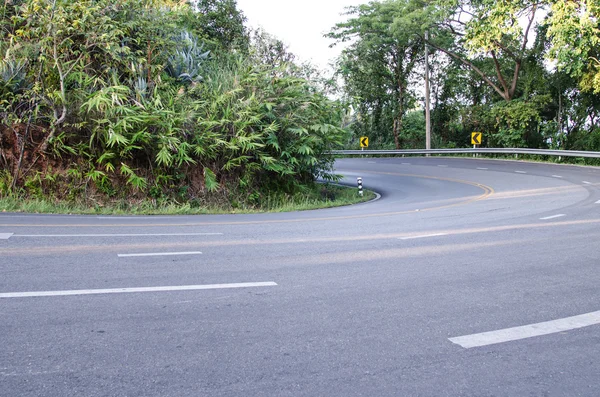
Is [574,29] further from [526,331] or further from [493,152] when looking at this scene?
[526,331]

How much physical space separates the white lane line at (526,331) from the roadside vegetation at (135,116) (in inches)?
540

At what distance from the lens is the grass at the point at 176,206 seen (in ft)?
51.5

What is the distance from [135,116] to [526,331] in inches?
564

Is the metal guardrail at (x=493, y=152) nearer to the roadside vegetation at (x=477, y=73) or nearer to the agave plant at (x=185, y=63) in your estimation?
the roadside vegetation at (x=477, y=73)

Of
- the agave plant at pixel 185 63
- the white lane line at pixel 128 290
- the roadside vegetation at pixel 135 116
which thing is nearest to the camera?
the white lane line at pixel 128 290

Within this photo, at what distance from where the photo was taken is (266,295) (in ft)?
19.5

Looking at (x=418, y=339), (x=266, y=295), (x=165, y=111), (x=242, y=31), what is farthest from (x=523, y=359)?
(x=242, y=31)

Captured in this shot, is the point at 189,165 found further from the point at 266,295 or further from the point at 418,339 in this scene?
the point at 418,339

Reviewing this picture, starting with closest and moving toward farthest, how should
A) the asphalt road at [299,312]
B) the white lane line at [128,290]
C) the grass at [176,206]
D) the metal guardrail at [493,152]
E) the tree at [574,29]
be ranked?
1. the asphalt road at [299,312]
2. the white lane line at [128,290]
3. the grass at [176,206]
4. the tree at [574,29]
5. the metal guardrail at [493,152]

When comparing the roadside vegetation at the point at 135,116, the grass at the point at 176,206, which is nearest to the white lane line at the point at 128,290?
the grass at the point at 176,206

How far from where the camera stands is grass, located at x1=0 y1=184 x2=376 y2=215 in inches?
618

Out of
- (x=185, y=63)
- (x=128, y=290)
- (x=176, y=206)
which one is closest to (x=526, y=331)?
(x=128, y=290)

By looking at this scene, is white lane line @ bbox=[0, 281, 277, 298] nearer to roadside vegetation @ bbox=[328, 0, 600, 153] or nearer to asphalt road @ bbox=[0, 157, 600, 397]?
asphalt road @ bbox=[0, 157, 600, 397]

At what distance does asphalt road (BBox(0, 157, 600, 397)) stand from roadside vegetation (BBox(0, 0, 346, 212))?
256 inches
